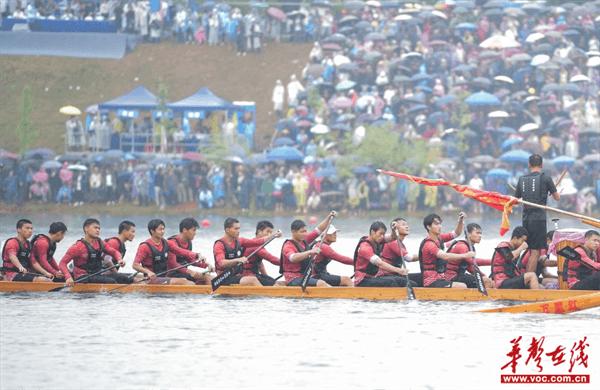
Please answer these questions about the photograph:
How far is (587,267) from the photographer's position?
25000 mm

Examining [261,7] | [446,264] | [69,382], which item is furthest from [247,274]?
[261,7]

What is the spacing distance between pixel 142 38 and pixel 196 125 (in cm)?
751

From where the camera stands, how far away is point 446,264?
25891 mm

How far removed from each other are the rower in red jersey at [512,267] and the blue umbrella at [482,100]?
21.5 metres

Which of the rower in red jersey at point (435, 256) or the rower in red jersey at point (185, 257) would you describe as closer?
the rower in red jersey at point (435, 256)

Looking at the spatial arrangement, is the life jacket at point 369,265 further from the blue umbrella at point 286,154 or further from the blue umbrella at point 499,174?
the blue umbrella at point 286,154

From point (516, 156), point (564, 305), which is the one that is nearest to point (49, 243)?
point (564, 305)

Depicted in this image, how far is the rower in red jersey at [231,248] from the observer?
2602cm

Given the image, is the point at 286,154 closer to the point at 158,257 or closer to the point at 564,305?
the point at 158,257

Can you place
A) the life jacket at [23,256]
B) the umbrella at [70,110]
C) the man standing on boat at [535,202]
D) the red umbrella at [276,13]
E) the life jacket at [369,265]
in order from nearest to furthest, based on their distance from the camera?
1. the man standing on boat at [535,202]
2. the life jacket at [369,265]
3. the life jacket at [23,256]
4. the umbrella at [70,110]
5. the red umbrella at [276,13]

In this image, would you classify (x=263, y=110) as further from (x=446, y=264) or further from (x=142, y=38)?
(x=446, y=264)

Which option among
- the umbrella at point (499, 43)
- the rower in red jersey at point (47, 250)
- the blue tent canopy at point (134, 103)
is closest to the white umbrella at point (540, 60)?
the umbrella at point (499, 43)

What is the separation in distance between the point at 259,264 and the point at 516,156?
19297 millimetres

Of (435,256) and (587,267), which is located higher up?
(435,256)
